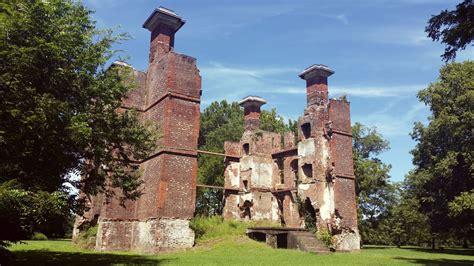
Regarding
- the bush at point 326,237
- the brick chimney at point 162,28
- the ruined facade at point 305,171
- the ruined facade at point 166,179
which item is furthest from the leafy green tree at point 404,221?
the brick chimney at point 162,28

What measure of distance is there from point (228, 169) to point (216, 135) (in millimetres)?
13785

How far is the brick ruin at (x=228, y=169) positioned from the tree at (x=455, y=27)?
10181mm

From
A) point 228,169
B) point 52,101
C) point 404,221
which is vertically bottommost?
point 404,221

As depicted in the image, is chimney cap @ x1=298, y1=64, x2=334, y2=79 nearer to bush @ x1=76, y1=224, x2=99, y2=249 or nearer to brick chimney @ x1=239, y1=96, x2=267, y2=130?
brick chimney @ x1=239, y1=96, x2=267, y2=130

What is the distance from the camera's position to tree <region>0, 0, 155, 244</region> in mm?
8633

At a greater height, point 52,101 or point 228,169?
point 228,169

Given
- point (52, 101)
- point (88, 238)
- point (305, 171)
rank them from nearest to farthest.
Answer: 1. point (52, 101)
2. point (88, 238)
3. point (305, 171)

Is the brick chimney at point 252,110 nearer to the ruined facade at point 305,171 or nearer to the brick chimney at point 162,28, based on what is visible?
the ruined facade at point 305,171

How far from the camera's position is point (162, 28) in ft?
→ 72.3

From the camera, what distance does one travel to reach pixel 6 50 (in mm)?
8500

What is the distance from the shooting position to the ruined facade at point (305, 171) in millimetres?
22922

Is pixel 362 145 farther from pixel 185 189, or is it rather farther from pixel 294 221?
pixel 185 189

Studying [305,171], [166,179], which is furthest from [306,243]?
[166,179]

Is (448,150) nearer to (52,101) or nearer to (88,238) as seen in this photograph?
(88,238)
